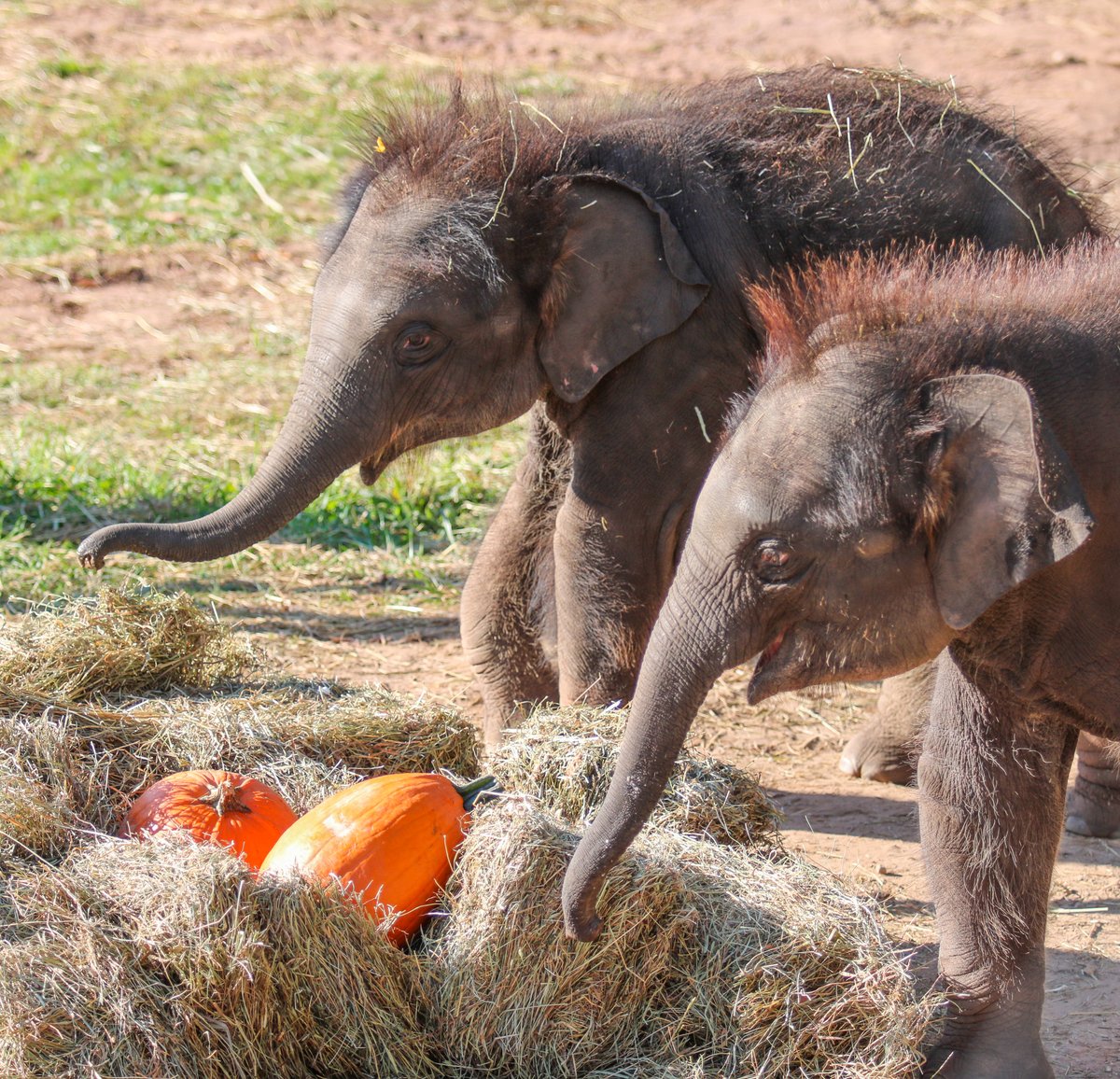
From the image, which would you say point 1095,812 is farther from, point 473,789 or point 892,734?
point 473,789

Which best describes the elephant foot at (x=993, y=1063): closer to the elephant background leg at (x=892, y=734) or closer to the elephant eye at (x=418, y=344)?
the elephant background leg at (x=892, y=734)

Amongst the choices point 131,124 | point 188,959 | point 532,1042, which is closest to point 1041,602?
point 532,1042

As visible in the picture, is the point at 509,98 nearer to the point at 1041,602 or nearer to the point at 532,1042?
the point at 1041,602

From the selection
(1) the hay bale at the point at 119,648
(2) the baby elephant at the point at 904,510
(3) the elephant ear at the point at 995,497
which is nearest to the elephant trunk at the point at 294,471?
(1) the hay bale at the point at 119,648

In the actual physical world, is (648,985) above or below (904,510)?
below

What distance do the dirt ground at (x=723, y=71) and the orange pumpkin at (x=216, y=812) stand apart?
1625 millimetres

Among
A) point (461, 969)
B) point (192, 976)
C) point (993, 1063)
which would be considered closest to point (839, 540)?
point (461, 969)

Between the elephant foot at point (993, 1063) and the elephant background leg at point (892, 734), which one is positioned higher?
the elephant foot at point (993, 1063)

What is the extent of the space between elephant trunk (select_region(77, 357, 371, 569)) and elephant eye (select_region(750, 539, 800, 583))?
1696 mm

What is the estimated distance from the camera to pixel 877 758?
5461 mm

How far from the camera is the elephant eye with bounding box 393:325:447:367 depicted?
14.8 ft

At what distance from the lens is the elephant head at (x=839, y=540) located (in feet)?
9.92

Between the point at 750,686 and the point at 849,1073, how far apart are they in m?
0.80

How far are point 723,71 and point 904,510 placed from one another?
34.9ft
